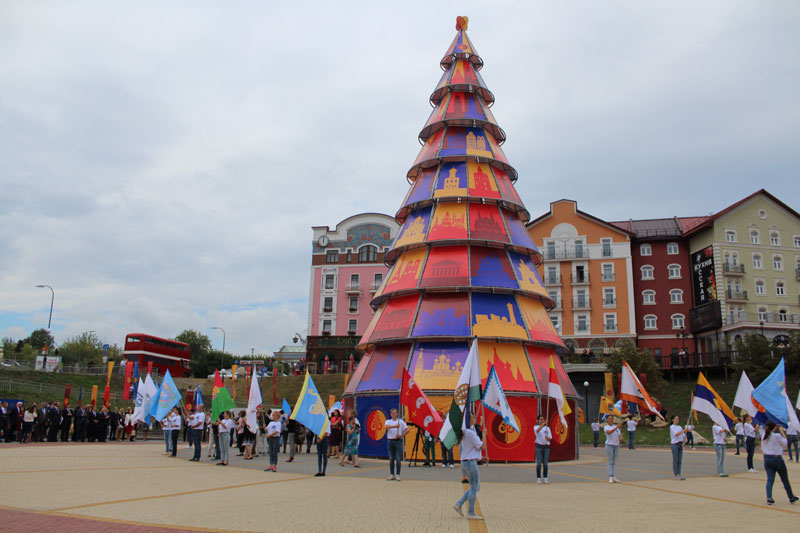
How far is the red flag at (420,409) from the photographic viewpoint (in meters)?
16.3

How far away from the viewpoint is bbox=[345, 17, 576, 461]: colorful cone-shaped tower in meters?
23.6

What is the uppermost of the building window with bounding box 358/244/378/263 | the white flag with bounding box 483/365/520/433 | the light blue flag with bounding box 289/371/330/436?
the building window with bounding box 358/244/378/263

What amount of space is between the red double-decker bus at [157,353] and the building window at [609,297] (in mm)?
46550

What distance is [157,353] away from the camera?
6159 cm

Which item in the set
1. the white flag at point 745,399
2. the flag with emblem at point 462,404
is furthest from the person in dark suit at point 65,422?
the white flag at point 745,399

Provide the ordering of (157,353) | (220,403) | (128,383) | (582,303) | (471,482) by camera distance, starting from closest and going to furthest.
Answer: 1. (471,482)
2. (220,403)
3. (128,383)
4. (157,353)
5. (582,303)

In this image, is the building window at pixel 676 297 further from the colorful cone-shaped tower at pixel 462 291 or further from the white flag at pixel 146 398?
the white flag at pixel 146 398

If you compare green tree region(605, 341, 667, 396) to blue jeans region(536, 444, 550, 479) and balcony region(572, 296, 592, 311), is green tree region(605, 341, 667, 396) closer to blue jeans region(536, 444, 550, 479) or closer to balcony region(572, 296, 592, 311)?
balcony region(572, 296, 592, 311)

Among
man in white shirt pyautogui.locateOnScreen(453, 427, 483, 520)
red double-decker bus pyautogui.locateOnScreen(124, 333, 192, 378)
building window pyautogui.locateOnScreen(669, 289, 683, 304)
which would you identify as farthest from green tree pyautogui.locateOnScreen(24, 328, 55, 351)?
man in white shirt pyautogui.locateOnScreen(453, 427, 483, 520)

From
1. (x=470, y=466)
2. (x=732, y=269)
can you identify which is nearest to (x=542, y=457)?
(x=470, y=466)

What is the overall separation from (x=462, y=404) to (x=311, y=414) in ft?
21.9

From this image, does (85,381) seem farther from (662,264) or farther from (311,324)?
(662,264)

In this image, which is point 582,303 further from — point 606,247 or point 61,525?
point 61,525

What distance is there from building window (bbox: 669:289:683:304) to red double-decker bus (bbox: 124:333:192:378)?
53.6 m
